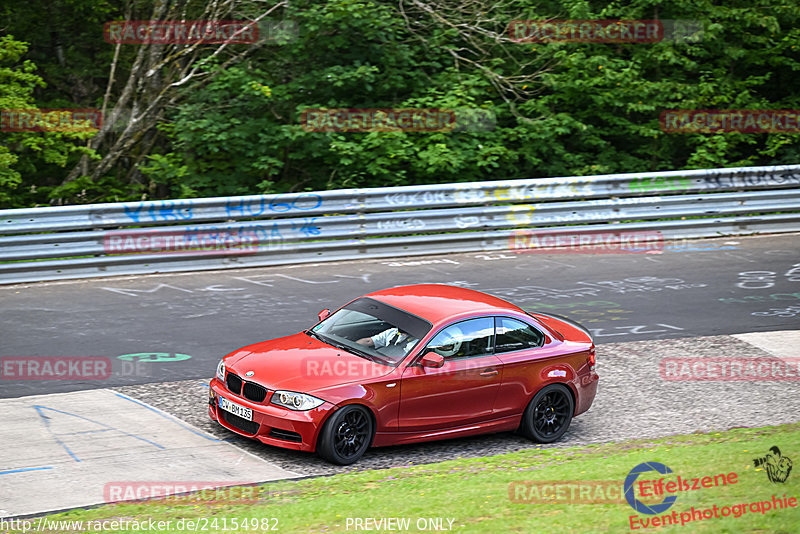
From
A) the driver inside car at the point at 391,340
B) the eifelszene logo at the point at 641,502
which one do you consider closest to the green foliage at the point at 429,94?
the driver inside car at the point at 391,340

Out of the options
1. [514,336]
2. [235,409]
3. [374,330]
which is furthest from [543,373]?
[235,409]

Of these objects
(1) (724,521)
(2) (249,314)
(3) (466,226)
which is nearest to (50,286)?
(2) (249,314)

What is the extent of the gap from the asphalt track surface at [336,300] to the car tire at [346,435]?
268 centimetres

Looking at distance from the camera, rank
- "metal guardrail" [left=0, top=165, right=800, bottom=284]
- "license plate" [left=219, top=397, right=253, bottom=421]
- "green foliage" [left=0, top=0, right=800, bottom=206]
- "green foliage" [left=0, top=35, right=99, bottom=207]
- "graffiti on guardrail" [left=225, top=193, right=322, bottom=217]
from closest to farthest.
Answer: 1. "license plate" [left=219, top=397, right=253, bottom=421]
2. "metal guardrail" [left=0, top=165, right=800, bottom=284]
3. "graffiti on guardrail" [left=225, top=193, right=322, bottom=217]
4. "green foliage" [left=0, top=35, right=99, bottom=207]
5. "green foliage" [left=0, top=0, right=800, bottom=206]

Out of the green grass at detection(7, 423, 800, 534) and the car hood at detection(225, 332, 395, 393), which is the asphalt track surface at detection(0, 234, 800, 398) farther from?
the green grass at detection(7, 423, 800, 534)

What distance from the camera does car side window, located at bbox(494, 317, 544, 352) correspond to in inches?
353

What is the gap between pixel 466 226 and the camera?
1630 cm

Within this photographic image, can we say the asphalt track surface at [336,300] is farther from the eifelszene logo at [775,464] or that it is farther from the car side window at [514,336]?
the eifelszene logo at [775,464]

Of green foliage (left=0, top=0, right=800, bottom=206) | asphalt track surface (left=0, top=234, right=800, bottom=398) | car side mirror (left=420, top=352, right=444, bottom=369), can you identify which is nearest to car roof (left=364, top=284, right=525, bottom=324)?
car side mirror (left=420, top=352, right=444, bottom=369)

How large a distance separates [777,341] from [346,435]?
6.85m

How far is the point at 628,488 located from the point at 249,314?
272 inches

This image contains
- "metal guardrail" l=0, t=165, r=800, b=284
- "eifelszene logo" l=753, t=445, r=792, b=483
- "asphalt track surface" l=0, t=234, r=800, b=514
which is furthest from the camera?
"metal guardrail" l=0, t=165, r=800, b=284

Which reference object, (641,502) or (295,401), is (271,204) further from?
(641,502)

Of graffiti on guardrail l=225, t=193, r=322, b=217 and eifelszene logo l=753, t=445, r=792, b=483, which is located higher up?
graffiti on guardrail l=225, t=193, r=322, b=217
